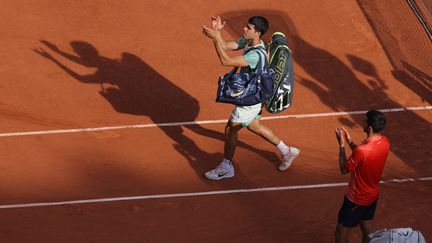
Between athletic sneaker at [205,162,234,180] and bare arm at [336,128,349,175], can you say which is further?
athletic sneaker at [205,162,234,180]

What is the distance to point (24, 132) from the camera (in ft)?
49.1

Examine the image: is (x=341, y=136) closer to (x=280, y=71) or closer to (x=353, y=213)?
(x=353, y=213)

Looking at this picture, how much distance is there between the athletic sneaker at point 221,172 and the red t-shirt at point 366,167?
121 inches

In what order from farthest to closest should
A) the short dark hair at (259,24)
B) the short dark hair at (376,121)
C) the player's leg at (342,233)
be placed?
1. the short dark hair at (259,24)
2. the player's leg at (342,233)
3. the short dark hair at (376,121)

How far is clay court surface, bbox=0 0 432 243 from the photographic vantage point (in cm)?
1280

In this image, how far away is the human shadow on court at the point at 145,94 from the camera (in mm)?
14570

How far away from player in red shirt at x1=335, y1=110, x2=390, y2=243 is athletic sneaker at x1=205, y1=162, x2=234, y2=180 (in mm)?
2781

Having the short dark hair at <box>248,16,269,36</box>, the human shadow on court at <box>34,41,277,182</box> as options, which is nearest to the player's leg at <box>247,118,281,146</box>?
the human shadow on court at <box>34,41,277,182</box>

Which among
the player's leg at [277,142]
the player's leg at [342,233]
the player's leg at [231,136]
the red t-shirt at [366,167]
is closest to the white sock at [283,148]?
the player's leg at [277,142]

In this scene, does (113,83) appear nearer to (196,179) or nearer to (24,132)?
(24,132)

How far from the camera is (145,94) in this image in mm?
16094

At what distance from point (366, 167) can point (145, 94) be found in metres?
6.39

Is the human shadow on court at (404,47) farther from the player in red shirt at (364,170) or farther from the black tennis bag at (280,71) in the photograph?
the player in red shirt at (364,170)

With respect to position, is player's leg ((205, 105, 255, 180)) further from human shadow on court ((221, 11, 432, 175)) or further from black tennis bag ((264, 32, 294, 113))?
human shadow on court ((221, 11, 432, 175))
